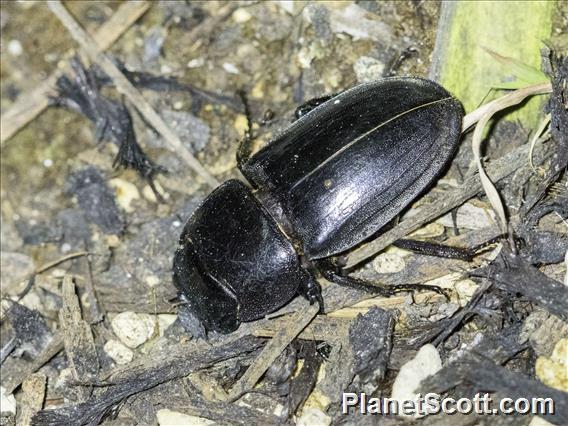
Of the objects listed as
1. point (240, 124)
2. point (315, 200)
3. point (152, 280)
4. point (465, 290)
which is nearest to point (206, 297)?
point (152, 280)

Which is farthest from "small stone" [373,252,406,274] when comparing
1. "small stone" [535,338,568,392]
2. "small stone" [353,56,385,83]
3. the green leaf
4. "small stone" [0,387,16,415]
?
"small stone" [0,387,16,415]

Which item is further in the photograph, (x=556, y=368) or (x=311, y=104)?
(x=311, y=104)

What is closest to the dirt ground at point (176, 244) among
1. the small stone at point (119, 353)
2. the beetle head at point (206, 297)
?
the small stone at point (119, 353)

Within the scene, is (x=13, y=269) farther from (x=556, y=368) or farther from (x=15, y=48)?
(x=556, y=368)

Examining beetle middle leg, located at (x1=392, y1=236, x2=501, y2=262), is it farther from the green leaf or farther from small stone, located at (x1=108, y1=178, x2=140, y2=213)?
small stone, located at (x1=108, y1=178, x2=140, y2=213)

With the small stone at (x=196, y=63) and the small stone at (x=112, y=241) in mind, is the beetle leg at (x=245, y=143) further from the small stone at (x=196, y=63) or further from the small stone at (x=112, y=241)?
the small stone at (x=112, y=241)

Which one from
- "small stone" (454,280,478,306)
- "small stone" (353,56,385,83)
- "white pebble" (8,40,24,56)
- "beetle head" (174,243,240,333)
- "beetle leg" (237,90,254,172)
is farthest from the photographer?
"white pebble" (8,40,24,56)
